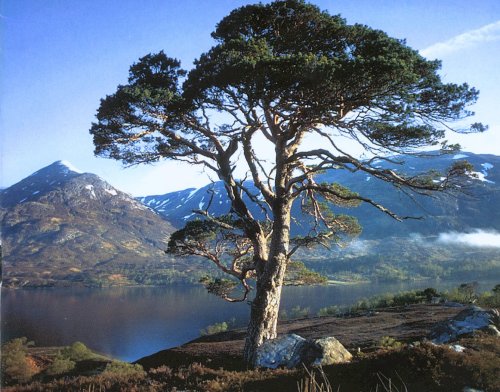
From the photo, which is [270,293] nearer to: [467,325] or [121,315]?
[467,325]

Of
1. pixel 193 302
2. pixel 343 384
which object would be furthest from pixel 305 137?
pixel 193 302

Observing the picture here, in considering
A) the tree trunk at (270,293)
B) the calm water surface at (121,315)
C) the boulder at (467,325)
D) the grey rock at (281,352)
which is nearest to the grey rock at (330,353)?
the grey rock at (281,352)

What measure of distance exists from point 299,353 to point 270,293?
3.29 meters

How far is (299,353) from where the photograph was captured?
28.2 ft

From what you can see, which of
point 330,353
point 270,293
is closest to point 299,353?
point 330,353

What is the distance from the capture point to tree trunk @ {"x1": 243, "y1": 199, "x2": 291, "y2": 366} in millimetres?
11523

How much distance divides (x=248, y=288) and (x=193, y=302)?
137130 millimetres

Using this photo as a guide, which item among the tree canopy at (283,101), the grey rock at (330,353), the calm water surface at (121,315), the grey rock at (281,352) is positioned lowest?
the calm water surface at (121,315)

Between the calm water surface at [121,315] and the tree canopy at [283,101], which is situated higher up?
the tree canopy at [283,101]

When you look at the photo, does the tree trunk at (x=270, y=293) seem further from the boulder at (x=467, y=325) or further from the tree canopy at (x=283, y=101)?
the boulder at (x=467, y=325)

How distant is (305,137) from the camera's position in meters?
13.6

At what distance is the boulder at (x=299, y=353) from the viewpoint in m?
8.20

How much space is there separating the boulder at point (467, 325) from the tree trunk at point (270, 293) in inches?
175

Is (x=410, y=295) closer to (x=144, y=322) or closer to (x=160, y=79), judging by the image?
(x=160, y=79)
